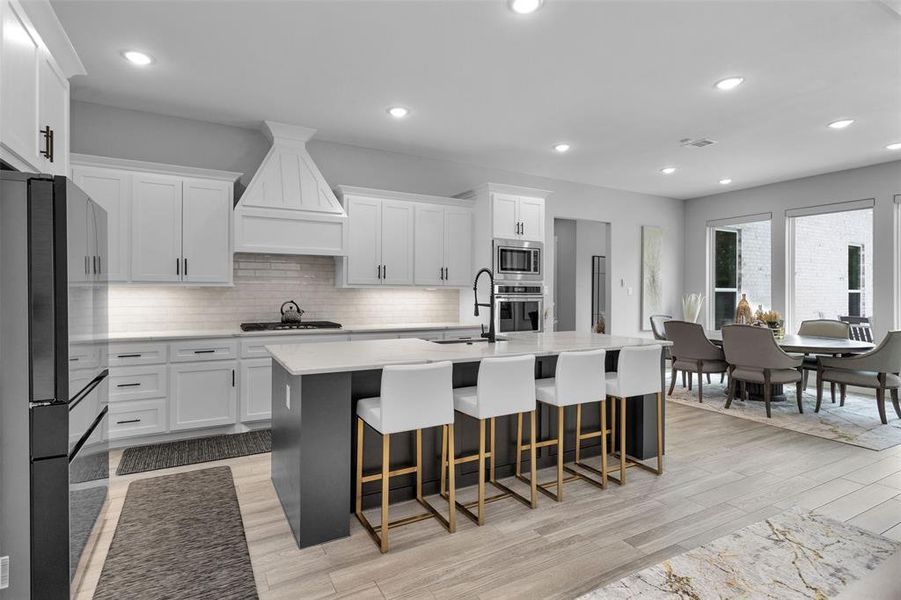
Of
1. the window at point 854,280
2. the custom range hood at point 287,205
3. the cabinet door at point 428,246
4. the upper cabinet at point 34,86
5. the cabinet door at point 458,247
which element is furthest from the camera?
the window at point 854,280

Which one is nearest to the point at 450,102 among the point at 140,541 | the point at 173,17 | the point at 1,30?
the point at 173,17

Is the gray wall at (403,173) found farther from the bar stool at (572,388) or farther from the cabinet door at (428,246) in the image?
the bar stool at (572,388)

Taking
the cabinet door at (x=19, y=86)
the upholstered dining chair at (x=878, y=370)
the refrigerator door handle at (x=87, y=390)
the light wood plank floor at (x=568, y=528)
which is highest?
the cabinet door at (x=19, y=86)

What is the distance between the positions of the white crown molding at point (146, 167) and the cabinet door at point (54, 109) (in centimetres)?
138

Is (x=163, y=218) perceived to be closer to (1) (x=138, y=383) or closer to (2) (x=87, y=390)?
(1) (x=138, y=383)

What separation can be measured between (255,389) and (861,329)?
733 cm

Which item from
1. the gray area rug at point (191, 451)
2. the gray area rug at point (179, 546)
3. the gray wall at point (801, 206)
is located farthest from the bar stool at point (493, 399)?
the gray wall at point (801, 206)

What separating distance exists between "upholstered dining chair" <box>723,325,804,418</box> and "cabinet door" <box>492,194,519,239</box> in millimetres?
2606

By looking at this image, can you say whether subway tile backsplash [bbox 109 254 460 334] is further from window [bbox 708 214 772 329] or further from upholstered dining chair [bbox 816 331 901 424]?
window [bbox 708 214 772 329]

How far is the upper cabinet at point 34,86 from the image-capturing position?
1.87 m

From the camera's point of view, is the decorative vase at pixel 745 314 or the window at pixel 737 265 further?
the window at pixel 737 265

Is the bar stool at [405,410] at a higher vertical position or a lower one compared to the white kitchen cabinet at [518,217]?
lower

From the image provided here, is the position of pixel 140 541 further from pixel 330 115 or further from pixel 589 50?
pixel 589 50

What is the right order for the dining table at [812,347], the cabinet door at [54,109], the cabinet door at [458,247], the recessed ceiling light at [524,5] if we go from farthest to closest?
1. the cabinet door at [458,247]
2. the dining table at [812,347]
3. the recessed ceiling light at [524,5]
4. the cabinet door at [54,109]
